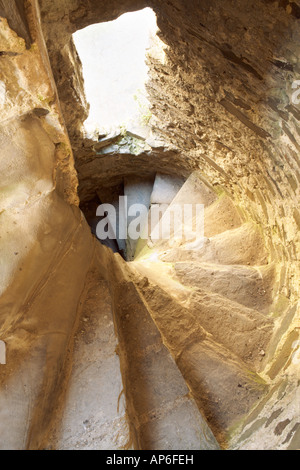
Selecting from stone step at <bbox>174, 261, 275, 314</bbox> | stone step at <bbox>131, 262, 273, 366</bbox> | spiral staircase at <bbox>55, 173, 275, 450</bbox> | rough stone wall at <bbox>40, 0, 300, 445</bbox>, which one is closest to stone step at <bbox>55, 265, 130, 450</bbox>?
spiral staircase at <bbox>55, 173, 275, 450</bbox>

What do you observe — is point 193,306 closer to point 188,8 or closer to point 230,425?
point 230,425

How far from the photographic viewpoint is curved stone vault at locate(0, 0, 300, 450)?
168 centimetres

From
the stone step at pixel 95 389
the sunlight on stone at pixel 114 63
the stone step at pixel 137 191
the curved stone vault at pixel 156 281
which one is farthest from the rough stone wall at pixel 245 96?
the stone step at pixel 137 191

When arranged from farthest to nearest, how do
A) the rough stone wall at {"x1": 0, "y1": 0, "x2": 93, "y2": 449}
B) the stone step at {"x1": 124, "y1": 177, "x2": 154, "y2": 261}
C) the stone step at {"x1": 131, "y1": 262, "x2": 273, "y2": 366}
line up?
the stone step at {"x1": 124, "y1": 177, "x2": 154, "y2": 261} < the stone step at {"x1": 131, "y1": 262, "x2": 273, "y2": 366} < the rough stone wall at {"x1": 0, "y1": 0, "x2": 93, "y2": 449}

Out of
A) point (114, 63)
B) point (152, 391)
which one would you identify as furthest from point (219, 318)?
point (114, 63)

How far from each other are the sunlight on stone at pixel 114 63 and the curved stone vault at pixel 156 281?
1779 millimetres

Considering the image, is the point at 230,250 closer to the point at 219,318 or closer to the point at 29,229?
the point at 219,318

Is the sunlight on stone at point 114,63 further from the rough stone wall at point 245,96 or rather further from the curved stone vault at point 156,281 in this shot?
the curved stone vault at point 156,281

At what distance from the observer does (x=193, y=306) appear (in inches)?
104

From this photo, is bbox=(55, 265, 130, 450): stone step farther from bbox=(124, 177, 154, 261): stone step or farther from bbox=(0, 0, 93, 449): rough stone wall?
bbox=(124, 177, 154, 261): stone step

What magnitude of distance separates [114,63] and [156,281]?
153 inches

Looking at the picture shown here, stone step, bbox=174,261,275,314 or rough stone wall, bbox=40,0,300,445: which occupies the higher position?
rough stone wall, bbox=40,0,300,445

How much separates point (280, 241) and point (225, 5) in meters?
1.78

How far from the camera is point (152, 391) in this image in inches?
73.6
